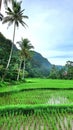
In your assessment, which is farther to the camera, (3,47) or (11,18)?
(3,47)

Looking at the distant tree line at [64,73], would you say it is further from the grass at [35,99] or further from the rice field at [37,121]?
the rice field at [37,121]

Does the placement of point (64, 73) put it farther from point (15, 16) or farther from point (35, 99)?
point (35, 99)

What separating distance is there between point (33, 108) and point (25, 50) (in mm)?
32427

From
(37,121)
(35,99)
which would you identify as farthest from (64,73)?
(37,121)

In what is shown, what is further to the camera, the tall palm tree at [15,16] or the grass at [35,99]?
the tall palm tree at [15,16]

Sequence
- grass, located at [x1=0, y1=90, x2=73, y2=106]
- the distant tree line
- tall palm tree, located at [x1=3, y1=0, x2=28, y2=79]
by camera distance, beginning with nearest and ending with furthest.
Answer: grass, located at [x1=0, y1=90, x2=73, y2=106] → tall palm tree, located at [x1=3, y1=0, x2=28, y2=79] → the distant tree line

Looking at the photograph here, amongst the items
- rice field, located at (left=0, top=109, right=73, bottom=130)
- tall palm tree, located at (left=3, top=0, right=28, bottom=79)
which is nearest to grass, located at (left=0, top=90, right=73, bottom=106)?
rice field, located at (left=0, top=109, right=73, bottom=130)

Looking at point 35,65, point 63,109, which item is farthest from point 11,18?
point 35,65

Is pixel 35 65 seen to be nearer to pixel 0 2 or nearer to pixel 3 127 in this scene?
pixel 0 2

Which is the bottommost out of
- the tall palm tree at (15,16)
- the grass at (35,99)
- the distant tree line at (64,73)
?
the grass at (35,99)

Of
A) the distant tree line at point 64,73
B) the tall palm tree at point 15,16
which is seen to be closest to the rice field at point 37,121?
the tall palm tree at point 15,16

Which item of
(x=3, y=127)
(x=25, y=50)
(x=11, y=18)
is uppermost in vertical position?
(x=11, y=18)

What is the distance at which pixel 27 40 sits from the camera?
43.8m

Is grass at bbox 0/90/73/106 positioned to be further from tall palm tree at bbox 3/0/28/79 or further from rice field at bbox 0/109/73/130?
tall palm tree at bbox 3/0/28/79
